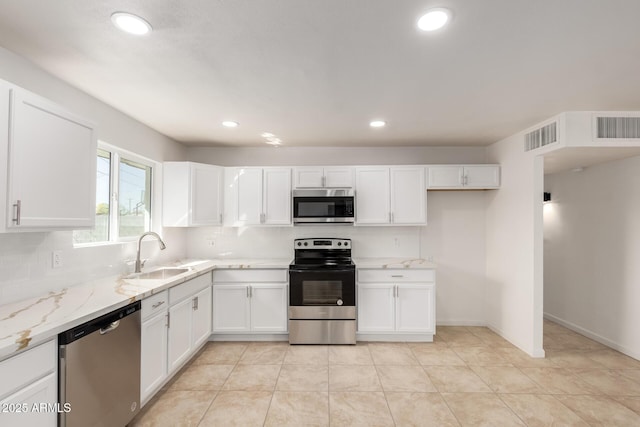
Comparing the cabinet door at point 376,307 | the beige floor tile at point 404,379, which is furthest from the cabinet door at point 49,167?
the cabinet door at point 376,307

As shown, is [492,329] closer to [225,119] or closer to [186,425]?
[186,425]

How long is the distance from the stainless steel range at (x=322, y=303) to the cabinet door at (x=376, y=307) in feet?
0.43

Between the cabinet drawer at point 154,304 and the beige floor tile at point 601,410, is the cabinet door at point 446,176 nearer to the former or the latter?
the beige floor tile at point 601,410

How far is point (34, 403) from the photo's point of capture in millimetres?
1381

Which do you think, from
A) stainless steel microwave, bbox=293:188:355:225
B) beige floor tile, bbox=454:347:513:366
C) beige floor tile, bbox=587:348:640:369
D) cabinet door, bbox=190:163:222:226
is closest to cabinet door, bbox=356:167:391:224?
stainless steel microwave, bbox=293:188:355:225

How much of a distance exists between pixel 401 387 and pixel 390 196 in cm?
214

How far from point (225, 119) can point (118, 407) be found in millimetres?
2455

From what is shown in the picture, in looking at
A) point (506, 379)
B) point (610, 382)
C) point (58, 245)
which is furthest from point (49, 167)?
point (610, 382)

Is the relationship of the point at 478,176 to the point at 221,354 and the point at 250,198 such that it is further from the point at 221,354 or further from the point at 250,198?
the point at 221,354

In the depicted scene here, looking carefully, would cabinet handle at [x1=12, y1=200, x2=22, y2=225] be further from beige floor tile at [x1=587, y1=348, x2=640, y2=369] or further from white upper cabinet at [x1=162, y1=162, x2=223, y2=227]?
beige floor tile at [x1=587, y1=348, x2=640, y2=369]

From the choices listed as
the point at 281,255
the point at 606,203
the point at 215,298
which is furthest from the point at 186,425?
the point at 606,203

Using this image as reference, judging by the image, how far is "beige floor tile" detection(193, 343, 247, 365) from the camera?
3.15 meters

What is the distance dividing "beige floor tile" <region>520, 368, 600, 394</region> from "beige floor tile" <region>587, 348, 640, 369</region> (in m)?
0.56

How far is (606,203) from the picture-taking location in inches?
143
